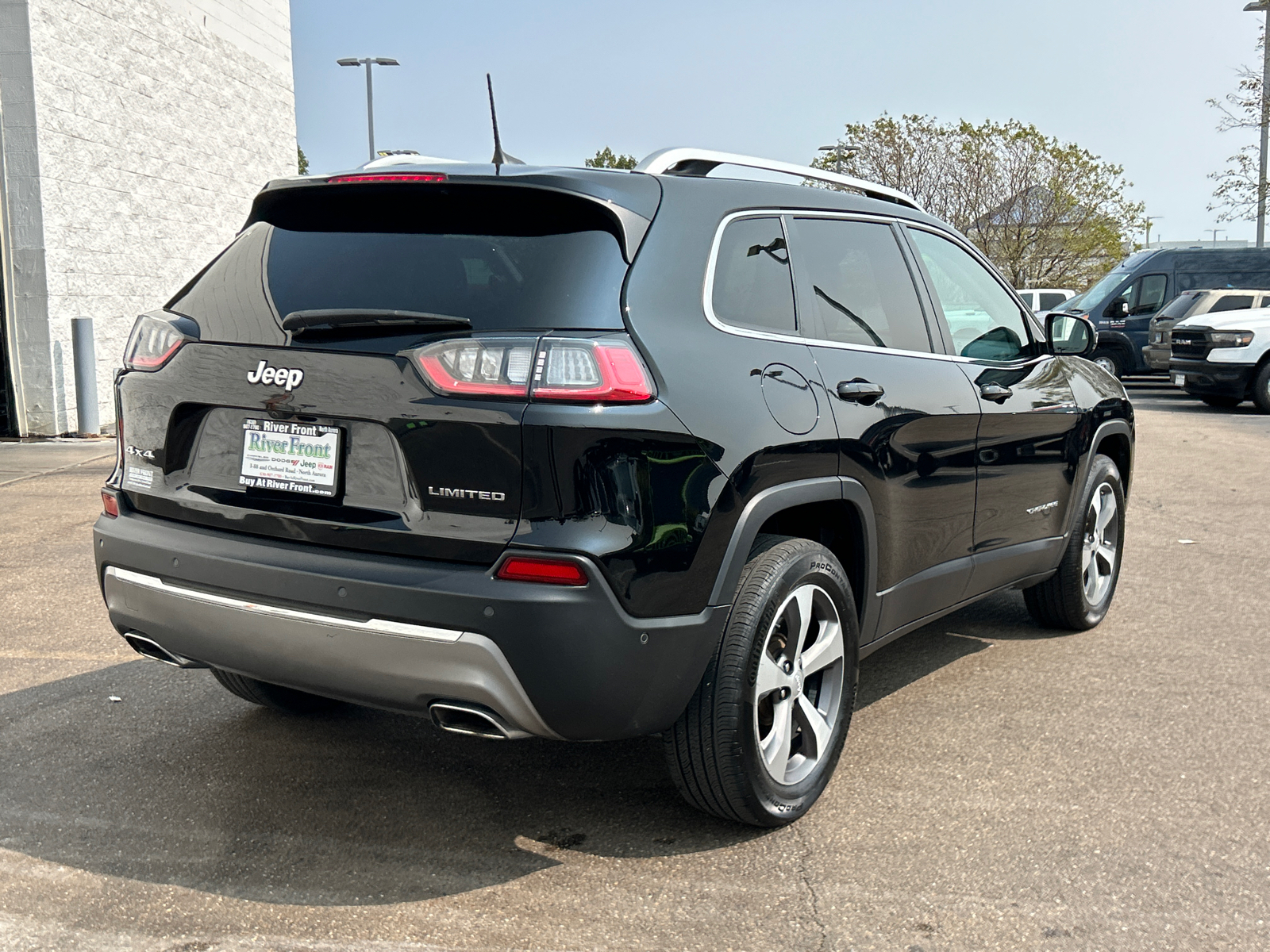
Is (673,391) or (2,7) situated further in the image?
(2,7)

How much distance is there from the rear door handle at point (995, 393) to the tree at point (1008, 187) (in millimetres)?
34942

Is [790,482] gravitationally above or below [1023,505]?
above

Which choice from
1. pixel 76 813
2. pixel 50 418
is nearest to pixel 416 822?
pixel 76 813

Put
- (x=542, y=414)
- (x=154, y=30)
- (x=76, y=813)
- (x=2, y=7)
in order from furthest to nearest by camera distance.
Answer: (x=154, y=30) < (x=2, y=7) < (x=76, y=813) < (x=542, y=414)

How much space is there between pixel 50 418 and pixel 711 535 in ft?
34.7

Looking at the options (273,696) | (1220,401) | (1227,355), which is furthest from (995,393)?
(1220,401)

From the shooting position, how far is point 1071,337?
5.23 m

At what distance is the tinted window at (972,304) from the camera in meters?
4.42

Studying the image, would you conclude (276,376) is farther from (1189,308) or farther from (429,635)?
(1189,308)

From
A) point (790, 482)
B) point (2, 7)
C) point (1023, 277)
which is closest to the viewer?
point (790, 482)

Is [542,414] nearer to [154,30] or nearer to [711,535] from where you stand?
[711,535]

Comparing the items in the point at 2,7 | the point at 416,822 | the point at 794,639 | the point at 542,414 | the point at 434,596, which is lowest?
the point at 416,822

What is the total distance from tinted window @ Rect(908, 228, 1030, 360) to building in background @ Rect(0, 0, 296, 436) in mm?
9574

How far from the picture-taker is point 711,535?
3008mm
